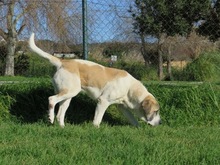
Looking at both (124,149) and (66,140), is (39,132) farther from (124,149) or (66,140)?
(124,149)

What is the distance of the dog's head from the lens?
21.0 ft

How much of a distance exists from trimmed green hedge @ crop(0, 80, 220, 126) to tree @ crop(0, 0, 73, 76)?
8.27 feet

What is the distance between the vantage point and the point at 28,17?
520 inches

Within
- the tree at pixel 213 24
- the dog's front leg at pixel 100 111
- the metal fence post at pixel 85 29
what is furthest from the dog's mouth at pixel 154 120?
the tree at pixel 213 24

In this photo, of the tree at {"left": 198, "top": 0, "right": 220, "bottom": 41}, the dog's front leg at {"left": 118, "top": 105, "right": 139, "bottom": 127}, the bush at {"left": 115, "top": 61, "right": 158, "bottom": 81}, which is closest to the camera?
the dog's front leg at {"left": 118, "top": 105, "right": 139, "bottom": 127}

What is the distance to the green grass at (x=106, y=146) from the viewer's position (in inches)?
143

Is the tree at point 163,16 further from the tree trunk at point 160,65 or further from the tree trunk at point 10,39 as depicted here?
the tree trunk at point 10,39

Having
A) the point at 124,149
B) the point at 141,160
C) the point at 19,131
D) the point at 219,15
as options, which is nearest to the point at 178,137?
the point at 124,149

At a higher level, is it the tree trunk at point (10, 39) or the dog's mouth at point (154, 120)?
the tree trunk at point (10, 39)

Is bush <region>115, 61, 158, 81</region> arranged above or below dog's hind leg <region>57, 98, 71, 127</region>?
above

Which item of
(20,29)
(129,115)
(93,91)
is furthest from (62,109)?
(20,29)

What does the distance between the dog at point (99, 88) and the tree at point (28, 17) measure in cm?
357

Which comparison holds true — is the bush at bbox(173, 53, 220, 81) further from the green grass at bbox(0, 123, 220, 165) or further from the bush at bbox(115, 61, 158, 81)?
the green grass at bbox(0, 123, 220, 165)

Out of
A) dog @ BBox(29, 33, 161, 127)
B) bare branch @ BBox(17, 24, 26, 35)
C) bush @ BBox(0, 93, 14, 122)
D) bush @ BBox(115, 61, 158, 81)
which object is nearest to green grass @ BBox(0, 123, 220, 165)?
dog @ BBox(29, 33, 161, 127)
